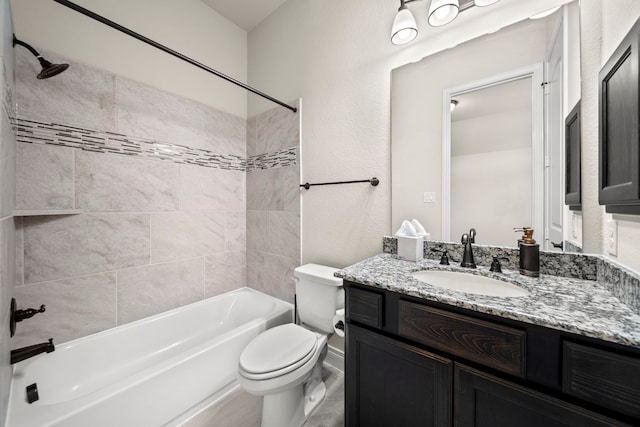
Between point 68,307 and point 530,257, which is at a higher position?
point 530,257

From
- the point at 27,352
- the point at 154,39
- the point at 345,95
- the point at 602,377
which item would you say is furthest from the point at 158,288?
the point at 602,377

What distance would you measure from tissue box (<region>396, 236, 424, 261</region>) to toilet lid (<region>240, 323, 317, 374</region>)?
0.72m

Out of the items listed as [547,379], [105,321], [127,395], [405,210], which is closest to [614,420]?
[547,379]

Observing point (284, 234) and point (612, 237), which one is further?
point (284, 234)

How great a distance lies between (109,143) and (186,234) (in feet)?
2.65

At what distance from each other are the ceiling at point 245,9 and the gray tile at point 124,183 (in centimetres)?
147

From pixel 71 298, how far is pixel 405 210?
210 cm

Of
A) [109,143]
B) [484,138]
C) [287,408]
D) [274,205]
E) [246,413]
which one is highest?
[109,143]

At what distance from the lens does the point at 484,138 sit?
3.78ft

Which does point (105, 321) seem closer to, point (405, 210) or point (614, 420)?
point (405, 210)

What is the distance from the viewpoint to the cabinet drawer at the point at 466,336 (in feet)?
2.25

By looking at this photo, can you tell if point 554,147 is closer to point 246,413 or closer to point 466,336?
point 466,336

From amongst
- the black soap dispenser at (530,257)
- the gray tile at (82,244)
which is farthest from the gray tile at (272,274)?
the black soap dispenser at (530,257)

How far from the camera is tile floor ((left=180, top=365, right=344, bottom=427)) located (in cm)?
131
